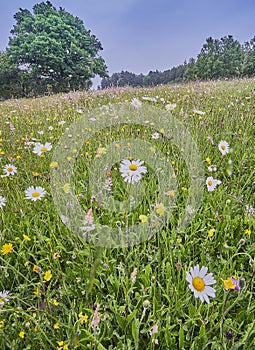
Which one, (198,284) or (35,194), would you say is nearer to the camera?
(198,284)

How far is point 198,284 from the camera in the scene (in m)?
0.71

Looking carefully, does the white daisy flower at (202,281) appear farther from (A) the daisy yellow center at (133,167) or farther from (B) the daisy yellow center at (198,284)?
(A) the daisy yellow center at (133,167)

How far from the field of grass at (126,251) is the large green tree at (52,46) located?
21.3 m

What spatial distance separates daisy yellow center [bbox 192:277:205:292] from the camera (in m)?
0.70

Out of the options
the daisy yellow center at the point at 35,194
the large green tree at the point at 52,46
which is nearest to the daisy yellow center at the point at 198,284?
the daisy yellow center at the point at 35,194

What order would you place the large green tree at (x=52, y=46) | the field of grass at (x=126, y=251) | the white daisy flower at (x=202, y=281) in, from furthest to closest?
the large green tree at (x=52, y=46)
the field of grass at (x=126, y=251)
the white daisy flower at (x=202, y=281)

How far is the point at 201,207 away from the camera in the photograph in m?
1.58

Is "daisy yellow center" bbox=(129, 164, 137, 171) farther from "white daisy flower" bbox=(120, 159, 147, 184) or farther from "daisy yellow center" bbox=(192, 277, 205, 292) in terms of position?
"daisy yellow center" bbox=(192, 277, 205, 292)

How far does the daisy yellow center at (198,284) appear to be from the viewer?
704 millimetres

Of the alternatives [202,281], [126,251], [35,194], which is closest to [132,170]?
[126,251]

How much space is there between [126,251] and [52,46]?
2489 cm

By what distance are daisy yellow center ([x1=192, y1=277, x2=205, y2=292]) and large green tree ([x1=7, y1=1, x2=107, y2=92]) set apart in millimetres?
22669

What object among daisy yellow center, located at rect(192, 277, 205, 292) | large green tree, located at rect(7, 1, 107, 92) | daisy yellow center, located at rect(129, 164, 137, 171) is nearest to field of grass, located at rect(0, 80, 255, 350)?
daisy yellow center, located at rect(192, 277, 205, 292)

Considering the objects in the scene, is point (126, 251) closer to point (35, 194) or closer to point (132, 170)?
point (132, 170)
